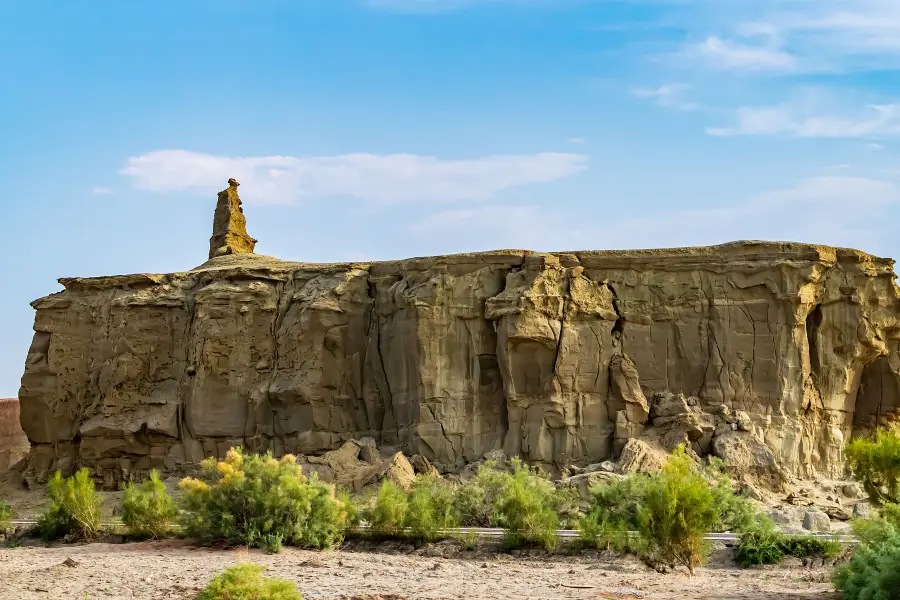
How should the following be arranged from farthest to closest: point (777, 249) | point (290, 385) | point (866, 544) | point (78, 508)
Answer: point (290, 385), point (777, 249), point (78, 508), point (866, 544)

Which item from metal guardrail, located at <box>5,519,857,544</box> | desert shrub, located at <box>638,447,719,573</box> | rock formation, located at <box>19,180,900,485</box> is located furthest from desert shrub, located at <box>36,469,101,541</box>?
desert shrub, located at <box>638,447,719,573</box>

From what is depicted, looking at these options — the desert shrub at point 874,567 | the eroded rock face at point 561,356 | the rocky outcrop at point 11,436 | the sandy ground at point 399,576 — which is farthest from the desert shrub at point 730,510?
the rocky outcrop at point 11,436

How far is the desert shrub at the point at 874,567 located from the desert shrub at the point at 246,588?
834 cm

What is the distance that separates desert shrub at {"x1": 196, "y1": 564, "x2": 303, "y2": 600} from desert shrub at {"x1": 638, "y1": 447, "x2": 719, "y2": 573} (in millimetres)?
8837

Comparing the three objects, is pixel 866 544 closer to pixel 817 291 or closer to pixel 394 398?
pixel 817 291

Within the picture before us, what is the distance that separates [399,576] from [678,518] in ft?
17.1

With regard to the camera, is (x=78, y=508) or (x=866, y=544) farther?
(x=78, y=508)

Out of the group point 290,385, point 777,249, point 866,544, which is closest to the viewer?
point 866,544

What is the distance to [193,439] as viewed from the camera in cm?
4453

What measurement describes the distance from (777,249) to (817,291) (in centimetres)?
168

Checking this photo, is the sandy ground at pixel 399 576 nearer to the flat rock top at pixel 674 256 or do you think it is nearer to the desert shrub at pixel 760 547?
the desert shrub at pixel 760 547

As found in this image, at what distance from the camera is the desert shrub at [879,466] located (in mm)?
34156

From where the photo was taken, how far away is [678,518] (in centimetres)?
2753

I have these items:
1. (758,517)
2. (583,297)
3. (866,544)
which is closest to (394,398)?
(583,297)
